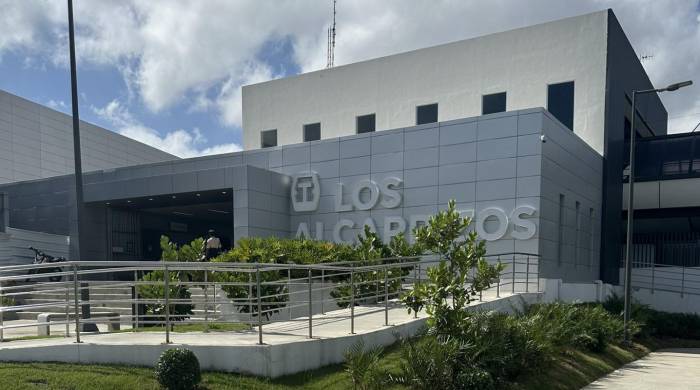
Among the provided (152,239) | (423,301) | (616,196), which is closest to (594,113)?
(616,196)

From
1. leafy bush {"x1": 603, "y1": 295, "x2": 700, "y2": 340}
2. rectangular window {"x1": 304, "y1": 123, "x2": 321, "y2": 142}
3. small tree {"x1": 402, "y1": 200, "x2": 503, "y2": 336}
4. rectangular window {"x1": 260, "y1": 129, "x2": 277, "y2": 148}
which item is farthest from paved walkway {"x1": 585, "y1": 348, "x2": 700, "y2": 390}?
rectangular window {"x1": 260, "y1": 129, "x2": 277, "y2": 148}

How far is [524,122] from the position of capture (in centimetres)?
1986

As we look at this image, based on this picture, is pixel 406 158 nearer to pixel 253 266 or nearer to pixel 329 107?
pixel 329 107

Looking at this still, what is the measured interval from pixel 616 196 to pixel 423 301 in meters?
23.0

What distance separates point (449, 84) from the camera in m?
28.8

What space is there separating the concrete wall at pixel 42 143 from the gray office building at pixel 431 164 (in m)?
10.2

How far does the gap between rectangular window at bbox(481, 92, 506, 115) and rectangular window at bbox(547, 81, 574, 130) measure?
7.63ft

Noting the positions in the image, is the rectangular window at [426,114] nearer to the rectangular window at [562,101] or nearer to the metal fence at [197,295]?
the rectangular window at [562,101]

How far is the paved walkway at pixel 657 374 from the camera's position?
10727 mm

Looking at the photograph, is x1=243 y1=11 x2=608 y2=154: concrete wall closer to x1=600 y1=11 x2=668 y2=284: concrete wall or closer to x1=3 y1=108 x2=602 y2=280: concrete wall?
x1=600 y1=11 x2=668 y2=284: concrete wall

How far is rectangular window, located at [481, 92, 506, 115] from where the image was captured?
27.6 meters

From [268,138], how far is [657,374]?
27503 mm

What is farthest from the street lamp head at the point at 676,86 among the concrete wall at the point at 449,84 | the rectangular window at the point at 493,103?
the rectangular window at the point at 493,103

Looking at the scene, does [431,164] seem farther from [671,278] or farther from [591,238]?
[671,278]
